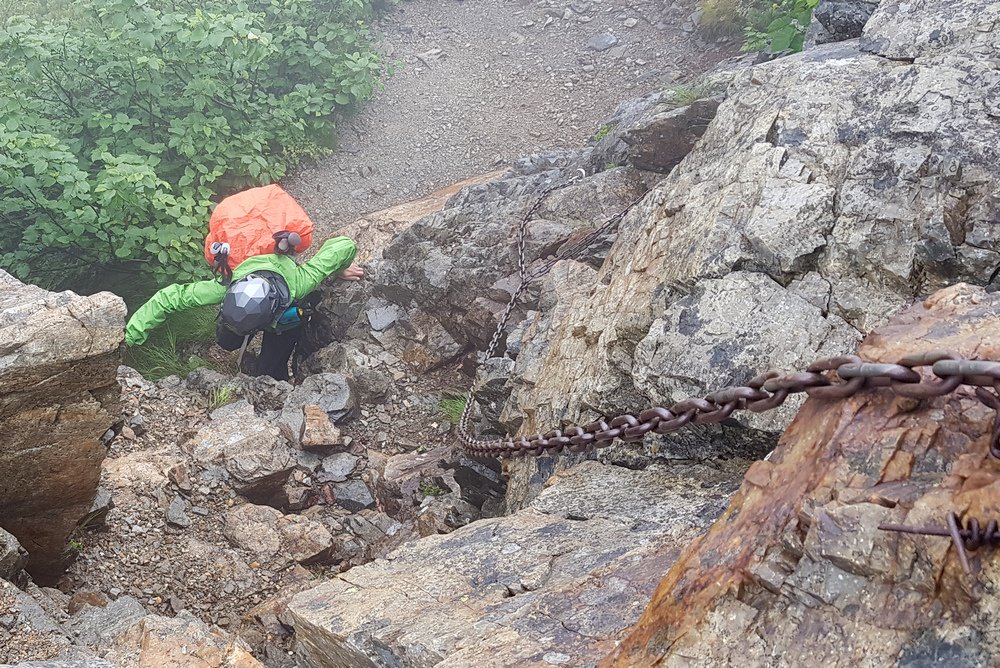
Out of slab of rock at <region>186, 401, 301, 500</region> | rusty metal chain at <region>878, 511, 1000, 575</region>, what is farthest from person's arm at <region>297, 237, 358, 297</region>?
rusty metal chain at <region>878, 511, 1000, 575</region>

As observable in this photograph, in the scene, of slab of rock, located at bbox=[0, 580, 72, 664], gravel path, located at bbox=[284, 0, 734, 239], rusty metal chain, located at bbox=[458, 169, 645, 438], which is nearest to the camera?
slab of rock, located at bbox=[0, 580, 72, 664]

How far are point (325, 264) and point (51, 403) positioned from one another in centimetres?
420

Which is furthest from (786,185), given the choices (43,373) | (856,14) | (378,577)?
(43,373)

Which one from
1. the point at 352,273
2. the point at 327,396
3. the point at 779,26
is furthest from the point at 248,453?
the point at 779,26

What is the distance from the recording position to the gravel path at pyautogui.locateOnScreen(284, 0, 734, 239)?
445 inches

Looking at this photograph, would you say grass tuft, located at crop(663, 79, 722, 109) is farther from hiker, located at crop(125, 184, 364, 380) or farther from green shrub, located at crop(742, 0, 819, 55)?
hiker, located at crop(125, 184, 364, 380)

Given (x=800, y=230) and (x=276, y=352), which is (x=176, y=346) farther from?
(x=800, y=230)

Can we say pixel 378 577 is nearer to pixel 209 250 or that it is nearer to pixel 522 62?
pixel 209 250

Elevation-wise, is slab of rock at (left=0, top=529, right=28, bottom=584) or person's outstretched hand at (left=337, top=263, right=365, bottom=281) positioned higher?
slab of rock at (left=0, top=529, right=28, bottom=584)

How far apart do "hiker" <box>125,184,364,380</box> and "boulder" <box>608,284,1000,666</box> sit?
5.52 meters

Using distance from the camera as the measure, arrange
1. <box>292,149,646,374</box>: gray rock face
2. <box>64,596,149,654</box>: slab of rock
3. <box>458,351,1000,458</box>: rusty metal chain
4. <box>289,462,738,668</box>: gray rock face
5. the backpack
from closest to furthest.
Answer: <box>458,351,1000,458</box>: rusty metal chain < <box>289,462,738,668</box>: gray rock face < <box>64,596,149,654</box>: slab of rock < <box>292,149,646,374</box>: gray rock face < the backpack

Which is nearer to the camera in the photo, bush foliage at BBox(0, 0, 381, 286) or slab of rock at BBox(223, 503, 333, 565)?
slab of rock at BBox(223, 503, 333, 565)

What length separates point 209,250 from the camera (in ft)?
24.4

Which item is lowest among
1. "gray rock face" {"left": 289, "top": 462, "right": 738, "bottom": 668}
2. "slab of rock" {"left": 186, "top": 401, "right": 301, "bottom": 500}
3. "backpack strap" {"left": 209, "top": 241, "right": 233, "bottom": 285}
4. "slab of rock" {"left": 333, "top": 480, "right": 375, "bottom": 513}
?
"slab of rock" {"left": 333, "top": 480, "right": 375, "bottom": 513}
